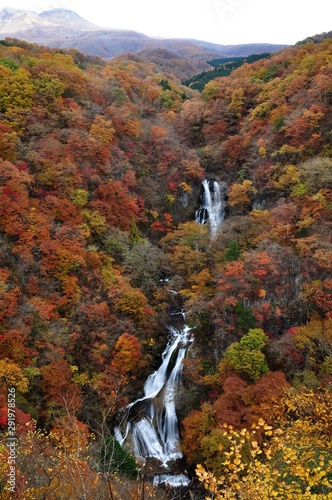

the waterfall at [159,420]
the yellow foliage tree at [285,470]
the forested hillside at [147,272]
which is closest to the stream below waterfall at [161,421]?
the waterfall at [159,420]

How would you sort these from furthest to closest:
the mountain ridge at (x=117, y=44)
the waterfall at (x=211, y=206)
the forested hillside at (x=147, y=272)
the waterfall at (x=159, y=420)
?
the mountain ridge at (x=117, y=44) → the waterfall at (x=211, y=206) → the waterfall at (x=159, y=420) → the forested hillside at (x=147, y=272)

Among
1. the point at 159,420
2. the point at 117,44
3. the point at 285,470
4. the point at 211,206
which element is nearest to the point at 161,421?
the point at 159,420

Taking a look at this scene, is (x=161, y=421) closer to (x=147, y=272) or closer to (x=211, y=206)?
(x=147, y=272)

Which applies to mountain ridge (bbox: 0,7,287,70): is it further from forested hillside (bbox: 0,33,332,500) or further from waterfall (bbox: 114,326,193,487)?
waterfall (bbox: 114,326,193,487)

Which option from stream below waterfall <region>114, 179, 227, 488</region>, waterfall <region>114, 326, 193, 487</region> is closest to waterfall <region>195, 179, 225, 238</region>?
stream below waterfall <region>114, 179, 227, 488</region>

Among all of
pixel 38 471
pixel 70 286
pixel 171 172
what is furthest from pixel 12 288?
pixel 171 172

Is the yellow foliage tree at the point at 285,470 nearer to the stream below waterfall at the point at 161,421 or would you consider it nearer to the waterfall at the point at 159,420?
the stream below waterfall at the point at 161,421
